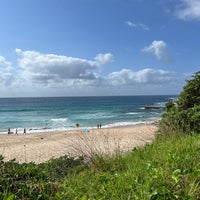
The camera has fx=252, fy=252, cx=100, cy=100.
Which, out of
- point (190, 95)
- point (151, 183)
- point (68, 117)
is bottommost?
point (68, 117)

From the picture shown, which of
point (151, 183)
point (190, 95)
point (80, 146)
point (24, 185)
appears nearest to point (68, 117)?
point (190, 95)

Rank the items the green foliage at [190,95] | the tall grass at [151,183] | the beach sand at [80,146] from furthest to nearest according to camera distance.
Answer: the green foliage at [190,95]
the beach sand at [80,146]
the tall grass at [151,183]

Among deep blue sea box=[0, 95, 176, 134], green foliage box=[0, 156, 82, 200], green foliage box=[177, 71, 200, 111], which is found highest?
green foliage box=[177, 71, 200, 111]

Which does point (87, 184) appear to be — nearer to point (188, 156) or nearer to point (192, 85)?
point (188, 156)

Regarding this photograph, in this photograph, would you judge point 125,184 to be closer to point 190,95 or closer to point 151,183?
point 151,183

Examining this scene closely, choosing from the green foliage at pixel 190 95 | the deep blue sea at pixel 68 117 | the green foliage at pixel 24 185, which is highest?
the green foliage at pixel 190 95

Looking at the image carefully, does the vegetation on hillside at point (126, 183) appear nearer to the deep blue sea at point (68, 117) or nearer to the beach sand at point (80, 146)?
the beach sand at point (80, 146)

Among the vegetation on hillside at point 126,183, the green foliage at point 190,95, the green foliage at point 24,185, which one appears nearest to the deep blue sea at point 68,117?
the green foliage at point 190,95

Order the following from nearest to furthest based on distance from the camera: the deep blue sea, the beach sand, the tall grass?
the tall grass
the beach sand
the deep blue sea

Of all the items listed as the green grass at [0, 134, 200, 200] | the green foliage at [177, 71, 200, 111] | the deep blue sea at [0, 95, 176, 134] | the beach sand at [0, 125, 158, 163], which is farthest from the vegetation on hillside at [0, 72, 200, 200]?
the deep blue sea at [0, 95, 176, 134]

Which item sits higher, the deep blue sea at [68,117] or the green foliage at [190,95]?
the green foliage at [190,95]

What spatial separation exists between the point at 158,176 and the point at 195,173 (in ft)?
1.19

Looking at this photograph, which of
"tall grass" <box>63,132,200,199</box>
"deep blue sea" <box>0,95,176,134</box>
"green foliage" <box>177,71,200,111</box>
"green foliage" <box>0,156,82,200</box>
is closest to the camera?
"tall grass" <box>63,132,200,199</box>

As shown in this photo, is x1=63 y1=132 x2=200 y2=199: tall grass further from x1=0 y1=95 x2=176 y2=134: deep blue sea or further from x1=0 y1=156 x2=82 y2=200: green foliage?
x1=0 y1=95 x2=176 y2=134: deep blue sea
